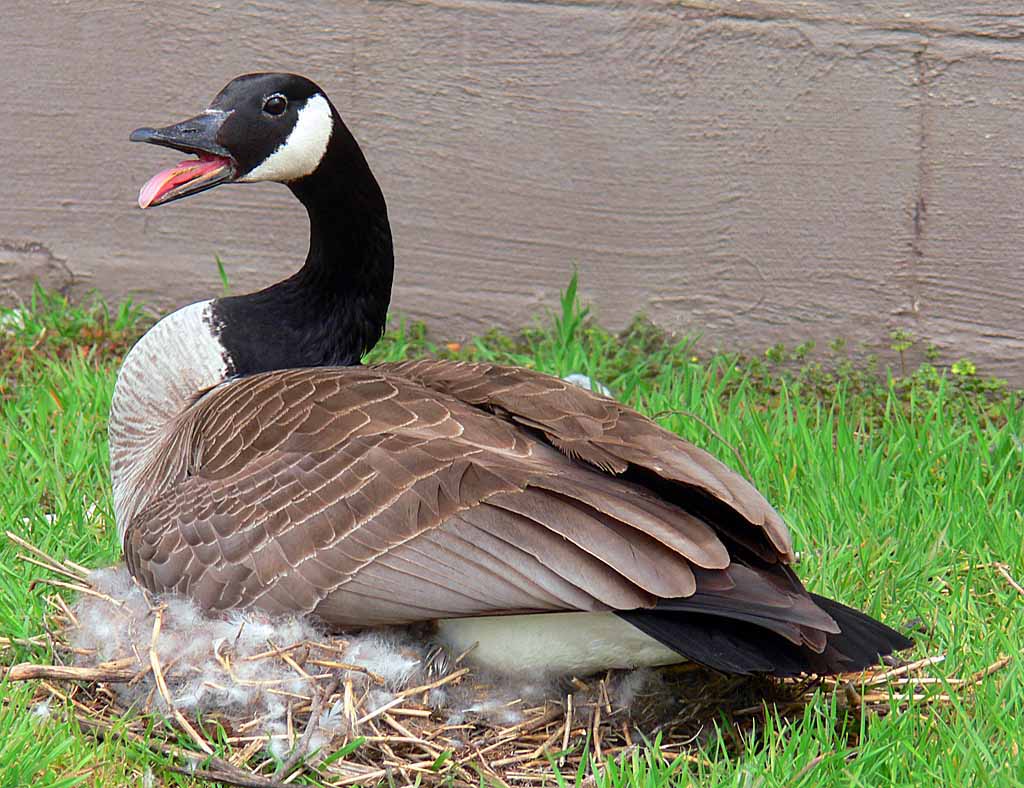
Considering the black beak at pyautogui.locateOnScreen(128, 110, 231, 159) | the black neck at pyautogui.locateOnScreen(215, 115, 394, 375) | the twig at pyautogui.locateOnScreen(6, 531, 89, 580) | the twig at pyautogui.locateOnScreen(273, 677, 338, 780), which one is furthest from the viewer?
the black neck at pyautogui.locateOnScreen(215, 115, 394, 375)

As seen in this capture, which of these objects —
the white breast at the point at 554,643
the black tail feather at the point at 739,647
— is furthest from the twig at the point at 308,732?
the black tail feather at the point at 739,647

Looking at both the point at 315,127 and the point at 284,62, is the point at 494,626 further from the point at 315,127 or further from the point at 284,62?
the point at 284,62

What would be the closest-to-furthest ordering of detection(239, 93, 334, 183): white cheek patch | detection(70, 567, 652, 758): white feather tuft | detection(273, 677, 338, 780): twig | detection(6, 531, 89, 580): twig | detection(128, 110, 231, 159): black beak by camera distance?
1. detection(273, 677, 338, 780): twig
2. detection(70, 567, 652, 758): white feather tuft
3. detection(6, 531, 89, 580): twig
4. detection(128, 110, 231, 159): black beak
5. detection(239, 93, 334, 183): white cheek patch

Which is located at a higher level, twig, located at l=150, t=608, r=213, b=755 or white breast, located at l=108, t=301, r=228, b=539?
white breast, located at l=108, t=301, r=228, b=539

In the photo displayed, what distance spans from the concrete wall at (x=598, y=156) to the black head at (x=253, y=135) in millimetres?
1727

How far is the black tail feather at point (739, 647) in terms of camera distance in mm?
2791

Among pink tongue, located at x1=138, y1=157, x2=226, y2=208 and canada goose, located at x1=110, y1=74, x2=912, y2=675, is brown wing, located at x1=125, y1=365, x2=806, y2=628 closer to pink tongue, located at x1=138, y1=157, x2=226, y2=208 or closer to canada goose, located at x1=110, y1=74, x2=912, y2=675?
canada goose, located at x1=110, y1=74, x2=912, y2=675

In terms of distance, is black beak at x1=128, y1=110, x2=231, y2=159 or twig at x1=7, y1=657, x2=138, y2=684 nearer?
twig at x1=7, y1=657, x2=138, y2=684

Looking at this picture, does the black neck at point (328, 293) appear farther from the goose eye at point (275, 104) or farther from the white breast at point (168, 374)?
the goose eye at point (275, 104)

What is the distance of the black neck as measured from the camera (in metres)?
3.83

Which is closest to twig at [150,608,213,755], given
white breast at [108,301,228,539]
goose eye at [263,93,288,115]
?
white breast at [108,301,228,539]

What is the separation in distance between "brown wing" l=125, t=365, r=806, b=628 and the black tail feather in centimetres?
8

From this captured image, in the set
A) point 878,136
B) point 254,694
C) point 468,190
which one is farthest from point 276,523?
point 878,136

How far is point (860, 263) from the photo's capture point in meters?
5.23
